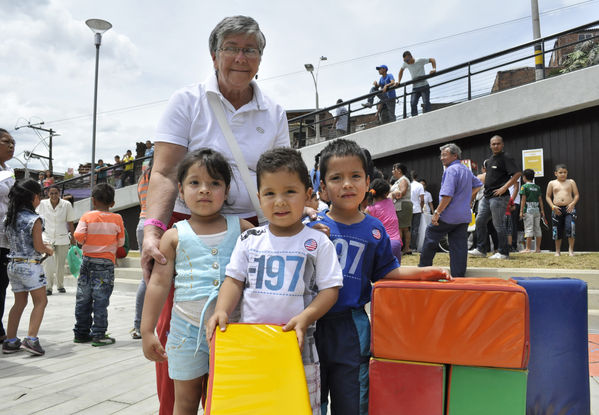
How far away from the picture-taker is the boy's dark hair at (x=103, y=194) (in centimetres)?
557

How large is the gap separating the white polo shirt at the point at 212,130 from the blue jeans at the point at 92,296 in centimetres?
360

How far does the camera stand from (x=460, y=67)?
11.1m

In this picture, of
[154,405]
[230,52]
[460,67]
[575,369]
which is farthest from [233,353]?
[460,67]

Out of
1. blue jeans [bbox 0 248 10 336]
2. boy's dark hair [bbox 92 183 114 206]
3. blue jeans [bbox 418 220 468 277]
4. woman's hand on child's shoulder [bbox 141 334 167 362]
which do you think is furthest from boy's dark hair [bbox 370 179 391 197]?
blue jeans [bbox 0 248 10 336]

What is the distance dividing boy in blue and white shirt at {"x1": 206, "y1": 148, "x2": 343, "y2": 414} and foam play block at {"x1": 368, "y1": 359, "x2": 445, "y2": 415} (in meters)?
0.28

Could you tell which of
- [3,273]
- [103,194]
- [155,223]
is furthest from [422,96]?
[155,223]

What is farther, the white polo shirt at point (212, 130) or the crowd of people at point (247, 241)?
the white polo shirt at point (212, 130)

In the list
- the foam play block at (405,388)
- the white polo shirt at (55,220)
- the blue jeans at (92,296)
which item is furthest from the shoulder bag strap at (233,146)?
the white polo shirt at (55,220)

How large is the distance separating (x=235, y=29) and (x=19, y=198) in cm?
400

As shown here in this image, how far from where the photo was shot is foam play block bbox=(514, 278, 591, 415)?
2008mm

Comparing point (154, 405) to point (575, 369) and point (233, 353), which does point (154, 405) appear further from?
point (575, 369)

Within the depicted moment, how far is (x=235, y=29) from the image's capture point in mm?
2053

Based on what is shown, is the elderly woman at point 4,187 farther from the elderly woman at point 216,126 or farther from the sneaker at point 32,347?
the elderly woman at point 216,126

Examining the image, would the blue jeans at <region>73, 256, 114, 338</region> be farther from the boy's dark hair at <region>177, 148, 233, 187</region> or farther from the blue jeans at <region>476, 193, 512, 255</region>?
the blue jeans at <region>476, 193, 512, 255</region>
